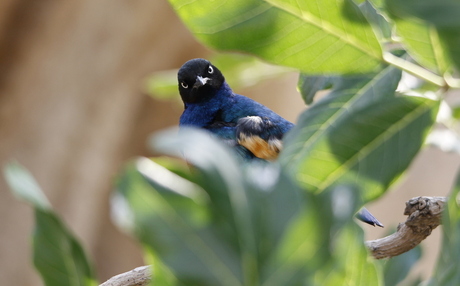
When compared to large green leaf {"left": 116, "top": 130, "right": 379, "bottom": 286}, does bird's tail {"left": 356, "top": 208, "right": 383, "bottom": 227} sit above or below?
below

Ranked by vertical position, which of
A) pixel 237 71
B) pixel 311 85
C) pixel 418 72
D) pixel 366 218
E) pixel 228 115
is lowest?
pixel 366 218

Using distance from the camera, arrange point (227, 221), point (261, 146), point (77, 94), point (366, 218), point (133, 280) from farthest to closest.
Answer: point (77, 94)
point (261, 146)
point (366, 218)
point (133, 280)
point (227, 221)

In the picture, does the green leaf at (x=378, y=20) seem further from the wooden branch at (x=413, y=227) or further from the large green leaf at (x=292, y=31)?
the wooden branch at (x=413, y=227)

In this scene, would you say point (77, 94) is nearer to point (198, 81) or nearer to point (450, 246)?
point (198, 81)

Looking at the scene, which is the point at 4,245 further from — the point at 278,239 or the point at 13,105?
the point at 278,239

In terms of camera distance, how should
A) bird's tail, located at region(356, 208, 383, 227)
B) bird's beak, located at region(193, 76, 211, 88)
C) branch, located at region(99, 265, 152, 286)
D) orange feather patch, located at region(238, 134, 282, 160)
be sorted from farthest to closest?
bird's beak, located at region(193, 76, 211, 88), orange feather patch, located at region(238, 134, 282, 160), bird's tail, located at region(356, 208, 383, 227), branch, located at region(99, 265, 152, 286)

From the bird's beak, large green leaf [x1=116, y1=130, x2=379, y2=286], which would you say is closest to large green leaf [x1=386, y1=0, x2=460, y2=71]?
large green leaf [x1=116, y1=130, x2=379, y2=286]

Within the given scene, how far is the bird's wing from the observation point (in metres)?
1.65

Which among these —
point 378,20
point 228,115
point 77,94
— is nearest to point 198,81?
point 228,115

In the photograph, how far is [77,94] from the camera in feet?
14.1

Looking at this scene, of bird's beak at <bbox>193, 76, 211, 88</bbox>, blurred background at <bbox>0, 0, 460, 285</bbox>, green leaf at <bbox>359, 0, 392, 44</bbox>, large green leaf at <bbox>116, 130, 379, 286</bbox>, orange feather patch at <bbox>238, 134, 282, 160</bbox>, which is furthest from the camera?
blurred background at <bbox>0, 0, 460, 285</bbox>

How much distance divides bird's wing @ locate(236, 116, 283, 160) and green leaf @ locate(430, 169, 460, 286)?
3.82ft

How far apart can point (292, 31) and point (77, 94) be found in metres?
3.87

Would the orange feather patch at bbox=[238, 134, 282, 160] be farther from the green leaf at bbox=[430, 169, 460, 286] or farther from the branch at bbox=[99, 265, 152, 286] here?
the green leaf at bbox=[430, 169, 460, 286]
